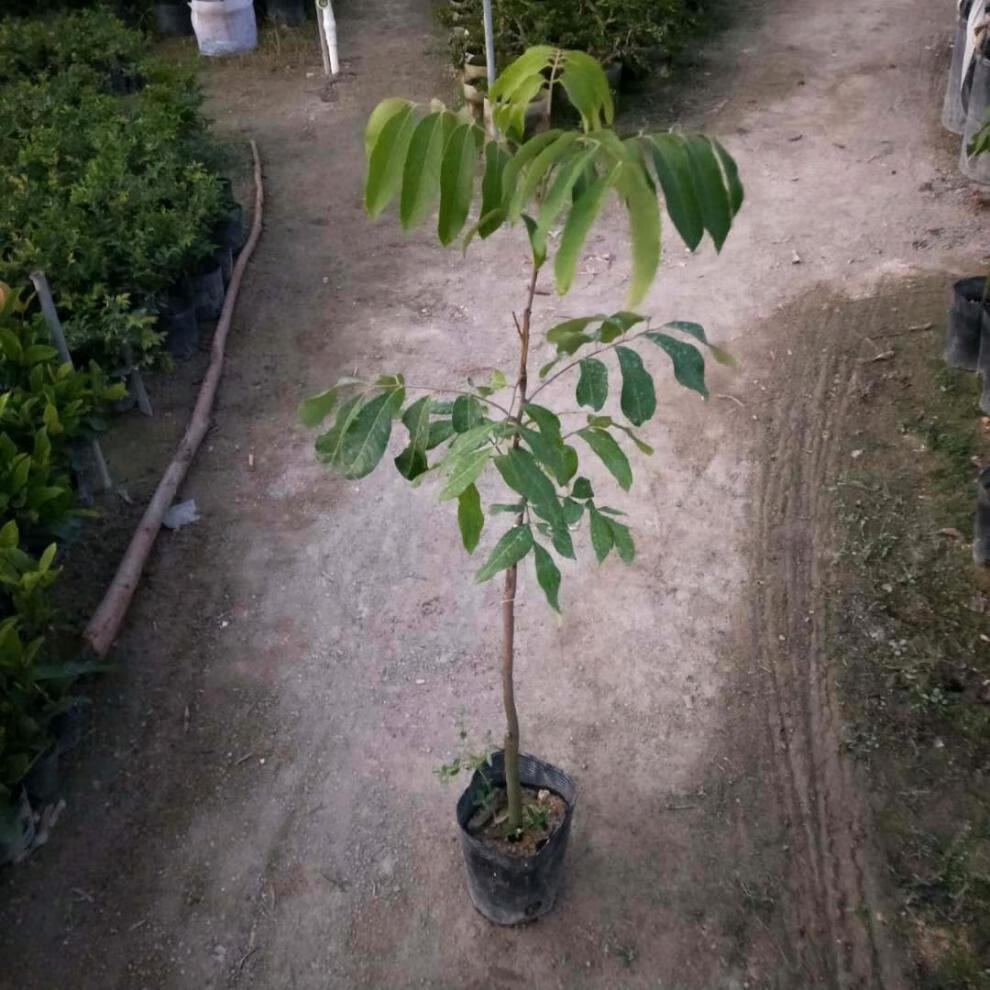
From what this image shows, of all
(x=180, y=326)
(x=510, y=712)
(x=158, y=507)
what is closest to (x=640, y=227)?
(x=510, y=712)

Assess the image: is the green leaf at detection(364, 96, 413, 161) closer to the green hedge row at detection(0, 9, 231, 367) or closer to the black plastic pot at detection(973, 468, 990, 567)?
the black plastic pot at detection(973, 468, 990, 567)

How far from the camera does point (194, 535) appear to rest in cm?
480

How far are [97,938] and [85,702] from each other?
79 centimetres

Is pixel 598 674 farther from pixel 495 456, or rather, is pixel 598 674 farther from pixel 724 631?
pixel 495 456

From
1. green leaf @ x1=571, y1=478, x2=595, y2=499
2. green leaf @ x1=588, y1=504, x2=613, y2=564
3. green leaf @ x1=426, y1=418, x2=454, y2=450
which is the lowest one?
green leaf @ x1=588, y1=504, x2=613, y2=564

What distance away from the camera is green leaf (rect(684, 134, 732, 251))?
67.6 inches

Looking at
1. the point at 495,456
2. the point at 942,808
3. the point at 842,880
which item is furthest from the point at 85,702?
the point at 942,808

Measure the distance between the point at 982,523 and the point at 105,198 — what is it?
4.58 m

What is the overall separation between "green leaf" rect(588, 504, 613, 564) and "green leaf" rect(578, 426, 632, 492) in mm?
128

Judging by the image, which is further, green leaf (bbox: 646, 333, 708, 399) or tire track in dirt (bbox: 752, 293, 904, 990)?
tire track in dirt (bbox: 752, 293, 904, 990)

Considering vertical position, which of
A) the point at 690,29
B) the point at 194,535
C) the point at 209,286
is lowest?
the point at 194,535

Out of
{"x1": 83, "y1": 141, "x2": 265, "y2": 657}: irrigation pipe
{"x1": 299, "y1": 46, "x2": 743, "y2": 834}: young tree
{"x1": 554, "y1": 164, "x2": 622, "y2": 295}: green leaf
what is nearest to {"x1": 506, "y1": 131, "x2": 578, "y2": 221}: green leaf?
{"x1": 299, "y1": 46, "x2": 743, "y2": 834}: young tree

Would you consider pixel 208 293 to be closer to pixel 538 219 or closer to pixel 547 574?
pixel 547 574

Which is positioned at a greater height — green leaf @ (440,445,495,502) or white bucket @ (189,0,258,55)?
green leaf @ (440,445,495,502)
